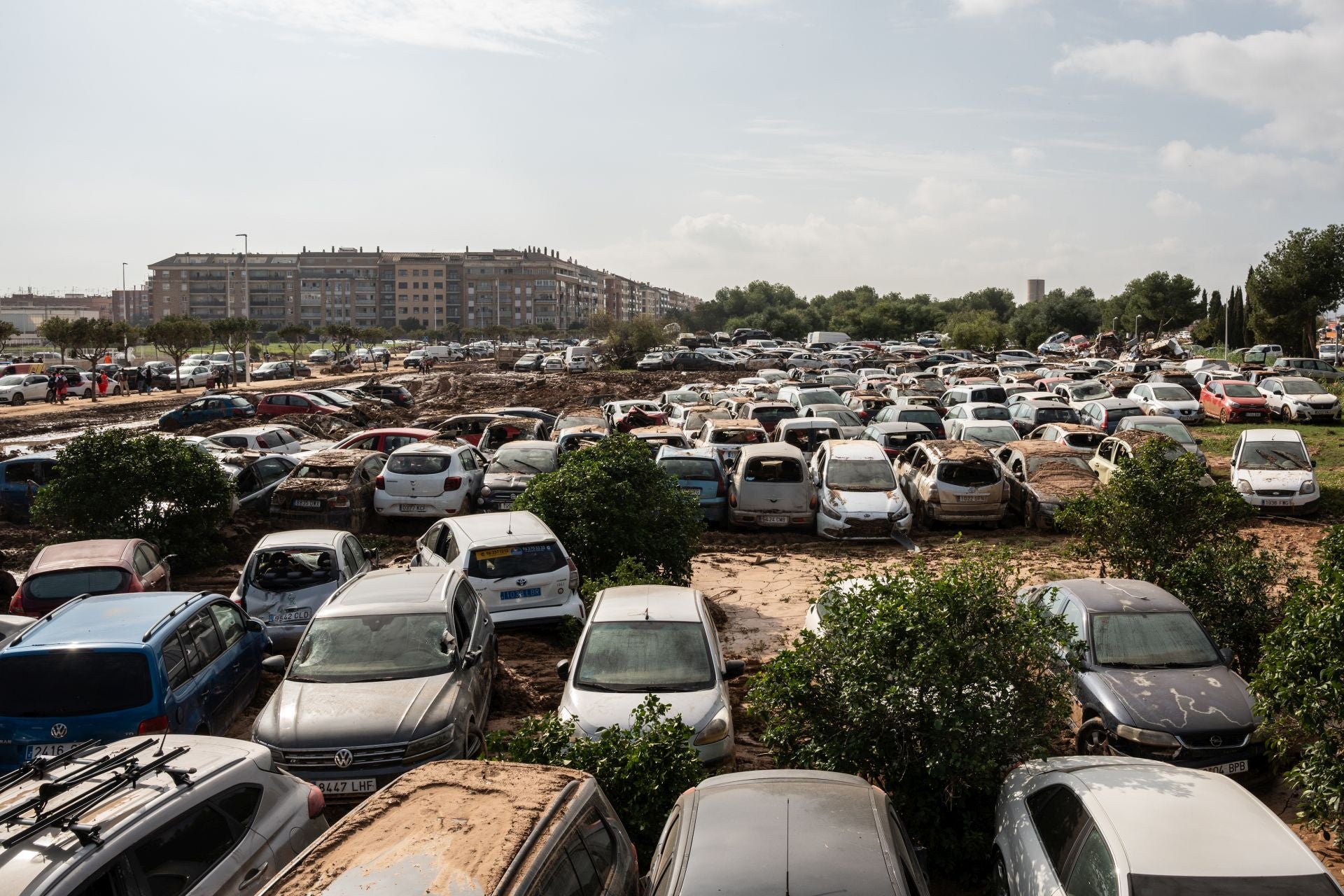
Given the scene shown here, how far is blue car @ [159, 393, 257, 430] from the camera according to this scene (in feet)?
113

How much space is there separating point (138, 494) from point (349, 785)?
32.7ft

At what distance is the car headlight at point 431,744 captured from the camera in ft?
25.2

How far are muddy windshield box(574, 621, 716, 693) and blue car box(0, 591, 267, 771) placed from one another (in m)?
3.14

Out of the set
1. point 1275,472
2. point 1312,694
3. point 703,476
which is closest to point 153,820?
point 1312,694

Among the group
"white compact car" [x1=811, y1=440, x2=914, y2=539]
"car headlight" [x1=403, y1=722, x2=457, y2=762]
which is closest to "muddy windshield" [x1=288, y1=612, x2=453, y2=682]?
"car headlight" [x1=403, y1=722, x2=457, y2=762]

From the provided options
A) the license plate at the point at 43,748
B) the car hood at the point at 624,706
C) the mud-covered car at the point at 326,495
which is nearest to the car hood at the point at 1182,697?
the car hood at the point at 624,706

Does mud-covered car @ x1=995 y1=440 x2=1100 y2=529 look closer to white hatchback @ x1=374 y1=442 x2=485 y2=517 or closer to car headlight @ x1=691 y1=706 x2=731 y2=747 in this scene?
white hatchback @ x1=374 y1=442 x2=485 y2=517

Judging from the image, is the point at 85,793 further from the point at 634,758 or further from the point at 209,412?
the point at 209,412

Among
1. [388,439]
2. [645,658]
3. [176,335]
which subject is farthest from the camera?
[176,335]

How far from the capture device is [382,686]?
834 cm

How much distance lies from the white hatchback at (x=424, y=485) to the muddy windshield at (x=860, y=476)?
21.1 feet

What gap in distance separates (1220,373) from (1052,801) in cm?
4287

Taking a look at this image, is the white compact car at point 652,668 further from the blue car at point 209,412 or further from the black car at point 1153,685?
the blue car at point 209,412

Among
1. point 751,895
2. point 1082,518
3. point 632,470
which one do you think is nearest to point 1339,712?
point 751,895
